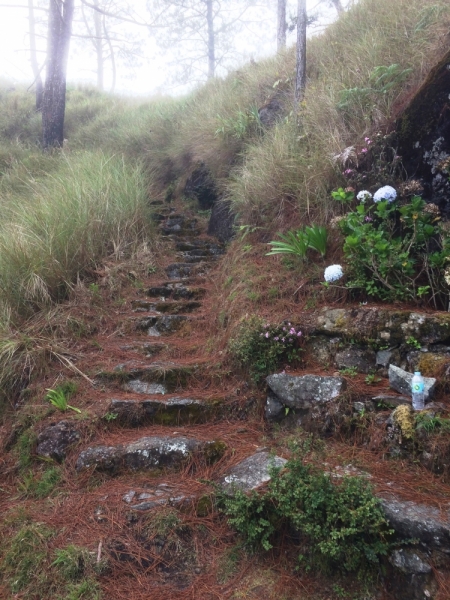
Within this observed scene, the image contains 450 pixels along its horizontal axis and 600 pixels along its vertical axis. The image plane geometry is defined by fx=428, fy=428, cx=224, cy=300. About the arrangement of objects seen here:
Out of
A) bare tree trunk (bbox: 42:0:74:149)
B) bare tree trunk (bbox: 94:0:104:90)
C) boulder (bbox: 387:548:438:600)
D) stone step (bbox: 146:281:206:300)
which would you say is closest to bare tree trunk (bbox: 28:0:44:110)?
bare tree trunk (bbox: 42:0:74:149)

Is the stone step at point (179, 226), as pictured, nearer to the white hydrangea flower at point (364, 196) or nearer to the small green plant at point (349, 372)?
the white hydrangea flower at point (364, 196)

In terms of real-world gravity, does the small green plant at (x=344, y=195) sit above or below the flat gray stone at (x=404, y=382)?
above

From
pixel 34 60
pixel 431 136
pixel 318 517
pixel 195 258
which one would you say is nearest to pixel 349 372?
pixel 318 517

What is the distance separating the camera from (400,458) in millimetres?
2539

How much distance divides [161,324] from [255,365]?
1596 millimetres

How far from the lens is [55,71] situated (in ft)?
31.5

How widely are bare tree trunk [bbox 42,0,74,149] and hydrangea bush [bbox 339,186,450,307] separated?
8.23 metres

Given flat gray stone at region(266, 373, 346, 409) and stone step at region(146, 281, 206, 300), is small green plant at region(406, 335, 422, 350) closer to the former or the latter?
flat gray stone at region(266, 373, 346, 409)

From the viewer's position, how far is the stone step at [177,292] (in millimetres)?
5266

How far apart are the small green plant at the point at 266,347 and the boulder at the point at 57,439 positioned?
1.43 m

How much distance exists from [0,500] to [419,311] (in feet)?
10.6

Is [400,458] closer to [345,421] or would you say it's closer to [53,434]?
[345,421]

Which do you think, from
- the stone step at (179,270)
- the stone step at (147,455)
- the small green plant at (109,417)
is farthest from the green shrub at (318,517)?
the stone step at (179,270)

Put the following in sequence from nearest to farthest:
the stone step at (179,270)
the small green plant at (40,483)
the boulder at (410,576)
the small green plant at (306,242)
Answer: the boulder at (410,576) → the small green plant at (40,483) → the small green plant at (306,242) → the stone step at (179,270)
